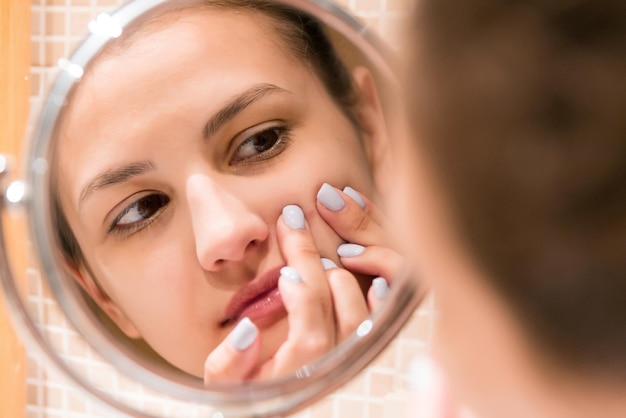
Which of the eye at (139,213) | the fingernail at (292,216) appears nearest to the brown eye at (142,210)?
the eye at (139,213)

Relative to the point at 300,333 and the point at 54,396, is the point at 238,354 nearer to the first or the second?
the point at 300,333

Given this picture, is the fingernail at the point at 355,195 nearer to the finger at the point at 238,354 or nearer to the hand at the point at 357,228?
the hand at the point at 357,228

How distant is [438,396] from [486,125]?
259 mm

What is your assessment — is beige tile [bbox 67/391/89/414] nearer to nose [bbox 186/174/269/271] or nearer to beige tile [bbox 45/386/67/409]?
beige tile [bbox 45/386/67/409]

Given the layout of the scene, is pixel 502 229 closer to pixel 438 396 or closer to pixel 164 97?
pixel 438 396

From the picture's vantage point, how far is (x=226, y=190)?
0.55 m

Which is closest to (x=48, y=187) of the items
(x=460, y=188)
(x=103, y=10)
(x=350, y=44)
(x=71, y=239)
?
(x=71, y=239)

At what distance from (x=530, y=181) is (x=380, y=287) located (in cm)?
32

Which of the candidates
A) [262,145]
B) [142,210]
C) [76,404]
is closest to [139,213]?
[142,210]

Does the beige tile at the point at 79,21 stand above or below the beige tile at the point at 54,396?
above

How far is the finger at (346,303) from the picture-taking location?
55 cm

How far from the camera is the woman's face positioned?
1.77ft

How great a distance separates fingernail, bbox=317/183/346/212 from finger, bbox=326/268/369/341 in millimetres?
58

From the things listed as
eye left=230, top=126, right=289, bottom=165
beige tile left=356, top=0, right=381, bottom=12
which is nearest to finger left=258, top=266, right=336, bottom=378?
eye left=230, top=126, right=289, bottom=165
